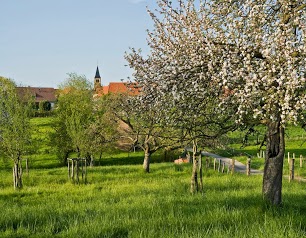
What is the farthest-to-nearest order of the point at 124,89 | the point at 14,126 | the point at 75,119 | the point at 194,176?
1. the point at 124,89
2. the point at 75,119
3. the point at 14,126
4. the point at 194,176

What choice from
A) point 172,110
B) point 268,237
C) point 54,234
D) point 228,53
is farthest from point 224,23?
point 54,234

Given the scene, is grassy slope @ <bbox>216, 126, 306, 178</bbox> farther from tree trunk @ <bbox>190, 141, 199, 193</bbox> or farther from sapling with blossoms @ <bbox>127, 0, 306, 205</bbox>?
sapling with blossoms @ <bbox>127, 0, 306, 205</bbox>

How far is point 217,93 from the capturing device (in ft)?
32.2

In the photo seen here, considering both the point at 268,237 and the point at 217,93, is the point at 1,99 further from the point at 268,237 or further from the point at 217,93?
the point at 268,237

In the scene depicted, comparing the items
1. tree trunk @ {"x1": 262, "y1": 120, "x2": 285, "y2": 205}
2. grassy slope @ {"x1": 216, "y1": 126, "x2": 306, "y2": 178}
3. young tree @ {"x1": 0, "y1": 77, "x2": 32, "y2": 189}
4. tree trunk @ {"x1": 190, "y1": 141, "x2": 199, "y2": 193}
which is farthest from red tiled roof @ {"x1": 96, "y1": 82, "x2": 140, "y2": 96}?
grassy slope @ {"x1": 216, "y1": 126, "x2": 306, "y2": 178}

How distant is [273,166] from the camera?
9.95m

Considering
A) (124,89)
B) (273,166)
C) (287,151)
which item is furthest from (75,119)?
(124,89)

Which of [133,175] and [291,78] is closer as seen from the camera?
[291,78]

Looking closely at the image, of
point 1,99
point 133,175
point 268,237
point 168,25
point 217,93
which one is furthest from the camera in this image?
point 133,175

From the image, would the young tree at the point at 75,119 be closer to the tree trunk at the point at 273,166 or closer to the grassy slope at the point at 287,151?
the grassy slope at the point at 287,151

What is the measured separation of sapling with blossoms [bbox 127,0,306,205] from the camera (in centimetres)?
785

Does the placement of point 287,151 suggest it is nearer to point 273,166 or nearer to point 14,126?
point 14,126

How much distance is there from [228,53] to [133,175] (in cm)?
2030

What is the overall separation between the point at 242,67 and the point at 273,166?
10.3 ft
